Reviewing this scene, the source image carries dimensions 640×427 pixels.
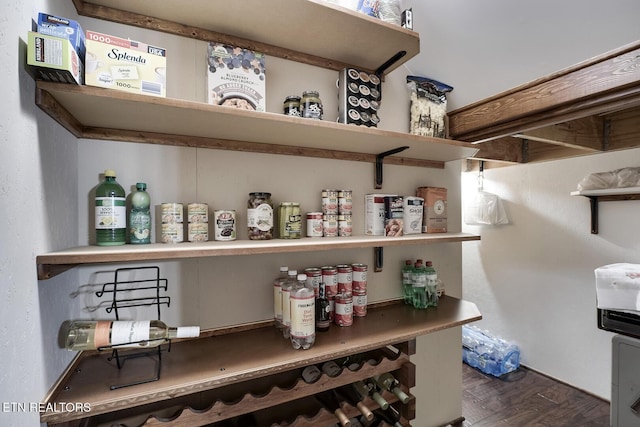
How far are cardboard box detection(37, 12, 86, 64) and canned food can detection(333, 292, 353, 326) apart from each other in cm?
113

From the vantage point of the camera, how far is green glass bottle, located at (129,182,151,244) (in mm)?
915

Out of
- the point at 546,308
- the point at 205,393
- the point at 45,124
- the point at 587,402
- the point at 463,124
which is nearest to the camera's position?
the point at 45,124

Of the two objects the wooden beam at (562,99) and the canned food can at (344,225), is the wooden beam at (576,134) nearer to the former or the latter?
the wooden beam at (562,99)

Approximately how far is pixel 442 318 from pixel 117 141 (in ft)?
4.82

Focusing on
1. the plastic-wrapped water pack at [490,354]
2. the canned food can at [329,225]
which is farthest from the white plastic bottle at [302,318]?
the plastic-wrapped water pack at [490,354]

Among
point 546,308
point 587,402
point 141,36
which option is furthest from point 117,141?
→ point 587,402

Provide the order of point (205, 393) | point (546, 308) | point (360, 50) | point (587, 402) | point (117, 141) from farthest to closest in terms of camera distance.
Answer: point (546, 308) < point (587, 402) < point (360, 50) < point (205, 393) < point (117, 141)

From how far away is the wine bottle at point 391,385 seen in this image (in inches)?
46.6

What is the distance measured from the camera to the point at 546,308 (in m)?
2.52

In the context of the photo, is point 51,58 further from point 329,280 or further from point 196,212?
point 329,280

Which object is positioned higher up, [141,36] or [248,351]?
[141,36]

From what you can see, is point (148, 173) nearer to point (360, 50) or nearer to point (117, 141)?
point (117, 141)

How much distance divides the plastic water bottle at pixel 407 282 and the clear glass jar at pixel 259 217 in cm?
81

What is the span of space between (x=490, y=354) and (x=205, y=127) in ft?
9.94
